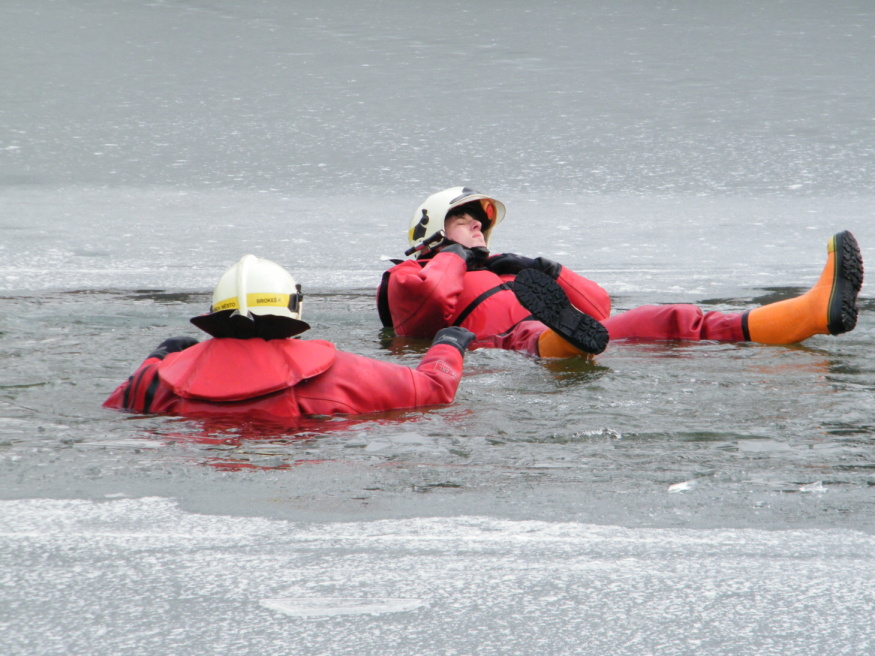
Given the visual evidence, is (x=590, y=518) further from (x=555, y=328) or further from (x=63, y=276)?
(x=63, y=276)

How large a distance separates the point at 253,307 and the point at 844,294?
2.58 meters

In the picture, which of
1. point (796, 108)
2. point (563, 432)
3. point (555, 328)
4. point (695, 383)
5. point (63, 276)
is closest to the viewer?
point (563, 432)

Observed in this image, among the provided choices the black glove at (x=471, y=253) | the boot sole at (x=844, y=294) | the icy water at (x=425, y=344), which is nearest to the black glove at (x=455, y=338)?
the icy water at (x=425, y=344)

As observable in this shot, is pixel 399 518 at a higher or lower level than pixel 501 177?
lower

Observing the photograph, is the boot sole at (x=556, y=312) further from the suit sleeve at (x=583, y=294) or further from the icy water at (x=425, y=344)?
the suit sleeve at (x=583, y=294)

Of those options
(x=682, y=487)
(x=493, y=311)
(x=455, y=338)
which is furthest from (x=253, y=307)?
(x=493, y=311)

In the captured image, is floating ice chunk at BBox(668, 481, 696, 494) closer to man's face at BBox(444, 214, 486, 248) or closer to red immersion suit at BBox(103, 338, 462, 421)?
red immersion suit at BBox(103, 338, 462, 421)

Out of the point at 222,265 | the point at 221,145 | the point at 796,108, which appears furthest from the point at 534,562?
the point at 796,108

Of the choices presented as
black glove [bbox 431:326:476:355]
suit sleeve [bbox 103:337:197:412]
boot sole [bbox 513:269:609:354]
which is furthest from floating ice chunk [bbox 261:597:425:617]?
boot sole [bbox 513:269:609:354]

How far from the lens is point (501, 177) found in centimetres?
933

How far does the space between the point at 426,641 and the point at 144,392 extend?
7.07ft

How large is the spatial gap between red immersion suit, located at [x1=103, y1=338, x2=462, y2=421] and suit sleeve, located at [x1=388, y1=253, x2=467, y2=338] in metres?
1.41

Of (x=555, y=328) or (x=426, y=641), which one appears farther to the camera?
(x=555, y=328)

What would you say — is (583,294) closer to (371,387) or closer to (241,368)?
(371,387)
